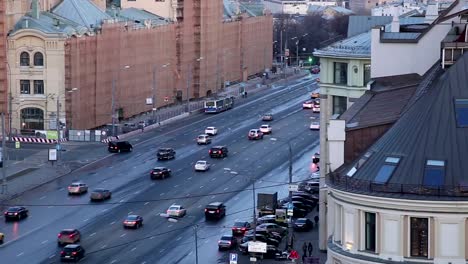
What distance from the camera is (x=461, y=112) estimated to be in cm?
3853

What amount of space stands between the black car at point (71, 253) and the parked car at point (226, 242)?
293 inches

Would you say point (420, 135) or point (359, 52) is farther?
point (359, 52)

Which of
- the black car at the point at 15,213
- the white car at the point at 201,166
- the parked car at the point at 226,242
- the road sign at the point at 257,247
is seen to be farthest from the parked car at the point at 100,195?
the road sign at the point at 257,247

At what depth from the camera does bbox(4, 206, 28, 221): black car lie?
3078 inches

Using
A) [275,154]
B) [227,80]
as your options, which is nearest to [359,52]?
[275,154]

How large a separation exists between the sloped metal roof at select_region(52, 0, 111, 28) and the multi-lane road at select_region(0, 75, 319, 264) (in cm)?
1277

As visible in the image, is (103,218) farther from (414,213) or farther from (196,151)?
(414,213)

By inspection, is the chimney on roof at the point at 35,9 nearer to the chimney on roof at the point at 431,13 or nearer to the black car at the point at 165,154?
the black car at the point at 165,154

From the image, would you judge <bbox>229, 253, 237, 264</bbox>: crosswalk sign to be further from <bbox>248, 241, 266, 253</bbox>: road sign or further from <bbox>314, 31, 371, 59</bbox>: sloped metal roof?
<bbox>314, 31, 371, 59</bbox>: sloped metal roof

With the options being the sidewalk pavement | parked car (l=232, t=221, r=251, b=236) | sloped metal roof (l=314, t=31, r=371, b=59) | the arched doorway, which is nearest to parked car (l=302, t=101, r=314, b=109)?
the sidewalk pavement

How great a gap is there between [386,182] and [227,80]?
478ft

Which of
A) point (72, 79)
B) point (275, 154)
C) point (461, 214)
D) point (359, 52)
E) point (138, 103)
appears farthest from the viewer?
point (138, 103)

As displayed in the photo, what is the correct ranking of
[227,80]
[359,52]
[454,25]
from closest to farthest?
[454,25] < [359,52] < [227,80]

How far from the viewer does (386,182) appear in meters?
37.0
